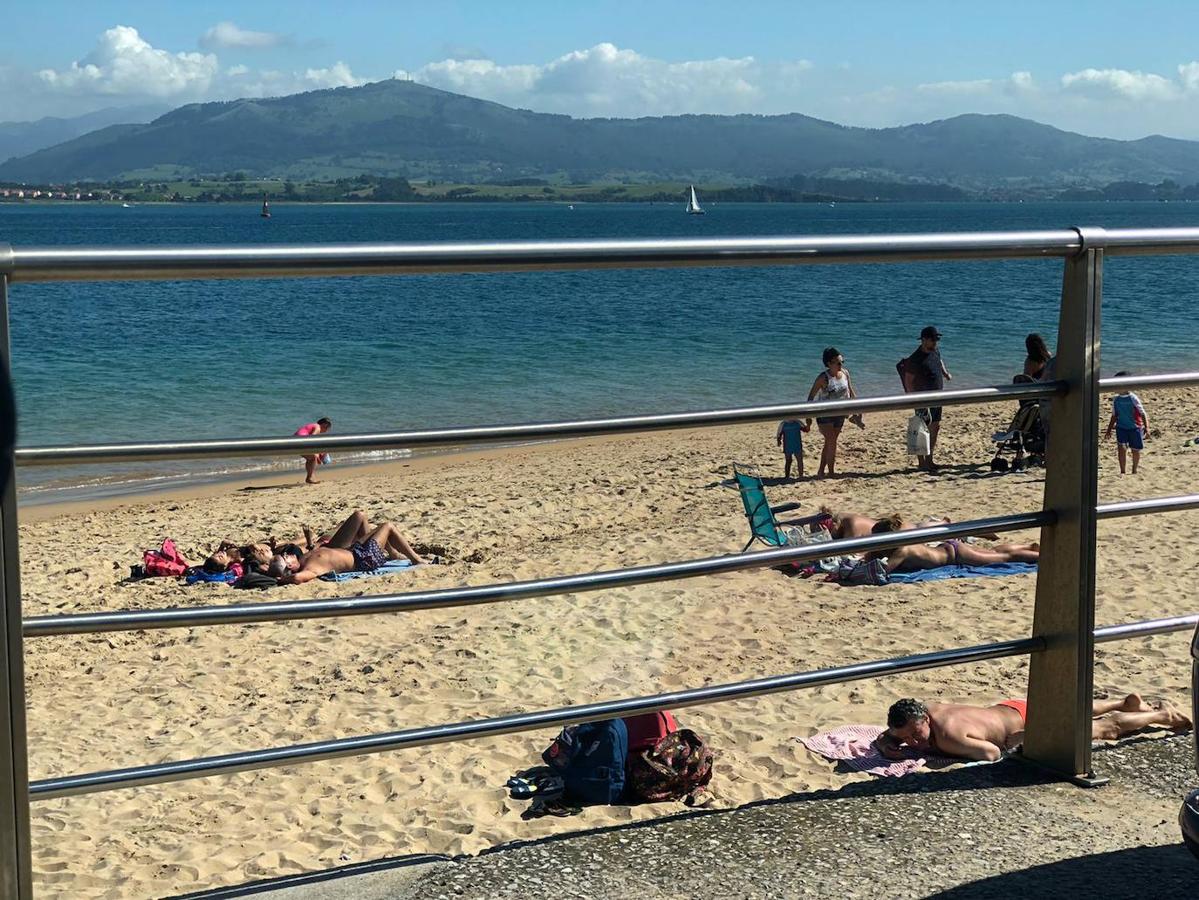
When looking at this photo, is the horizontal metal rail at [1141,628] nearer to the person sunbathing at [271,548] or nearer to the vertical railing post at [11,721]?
the vertical railing post at [11,721]

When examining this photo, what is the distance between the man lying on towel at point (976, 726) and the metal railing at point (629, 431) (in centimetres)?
261

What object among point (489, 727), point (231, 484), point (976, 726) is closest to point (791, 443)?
point (231, 484)

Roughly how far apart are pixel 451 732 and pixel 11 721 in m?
0.70

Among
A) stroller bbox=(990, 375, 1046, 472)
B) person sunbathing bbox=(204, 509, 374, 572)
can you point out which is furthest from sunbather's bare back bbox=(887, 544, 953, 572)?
stroller bbox=(990, 375, 1046, 472)

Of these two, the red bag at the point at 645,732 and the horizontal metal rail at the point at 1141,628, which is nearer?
the horizontal metal rail at the point at 1141,628

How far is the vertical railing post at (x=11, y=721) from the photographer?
2006 mm

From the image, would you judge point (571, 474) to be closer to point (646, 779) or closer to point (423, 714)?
point (423, 714)

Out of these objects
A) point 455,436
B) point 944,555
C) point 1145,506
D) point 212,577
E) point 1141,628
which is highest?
point 455,436

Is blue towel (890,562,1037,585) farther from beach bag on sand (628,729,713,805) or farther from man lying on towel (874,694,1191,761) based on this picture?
beach bag on sand (628,729,713,805)

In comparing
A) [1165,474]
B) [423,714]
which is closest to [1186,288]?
[1165,474]

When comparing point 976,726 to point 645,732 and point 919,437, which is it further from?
point 919,437

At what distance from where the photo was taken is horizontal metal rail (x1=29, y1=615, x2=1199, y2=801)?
6.86 feet

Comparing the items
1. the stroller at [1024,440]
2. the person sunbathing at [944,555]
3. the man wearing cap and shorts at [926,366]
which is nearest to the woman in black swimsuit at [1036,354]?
the man wearing cap and shorts at [926,366]

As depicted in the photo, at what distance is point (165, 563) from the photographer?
39.5ft
